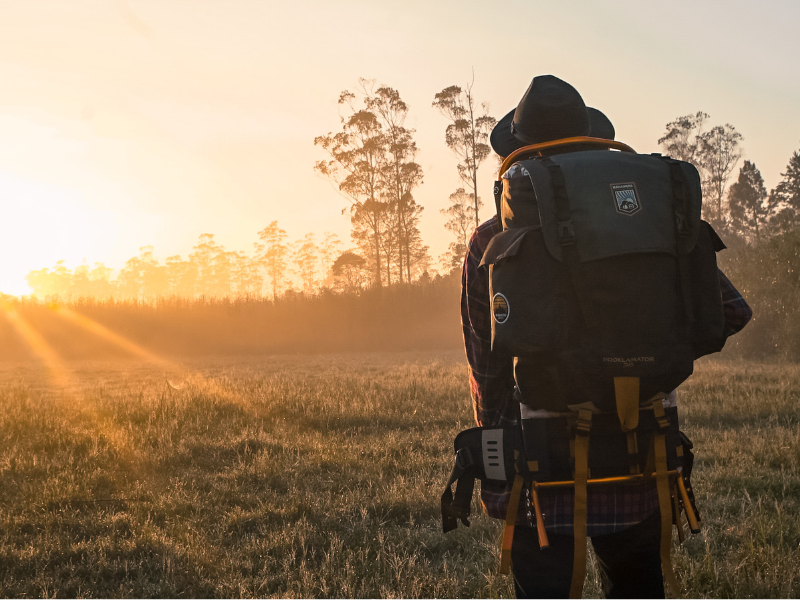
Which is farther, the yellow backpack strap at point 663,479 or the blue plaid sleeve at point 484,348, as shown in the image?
the blue plaid sleeve at point 484,348

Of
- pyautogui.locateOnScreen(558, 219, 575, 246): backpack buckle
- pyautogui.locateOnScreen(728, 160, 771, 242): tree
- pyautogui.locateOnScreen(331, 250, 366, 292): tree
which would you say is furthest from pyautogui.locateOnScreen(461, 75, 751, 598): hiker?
pyautogui.locateOnScreen(728, 160, 771, 242): tree

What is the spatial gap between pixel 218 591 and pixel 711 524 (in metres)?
3.44

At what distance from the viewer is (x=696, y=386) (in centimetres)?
1052

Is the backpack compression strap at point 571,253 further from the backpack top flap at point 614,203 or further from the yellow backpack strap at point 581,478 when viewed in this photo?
the yellow backpack strap at point 581,478

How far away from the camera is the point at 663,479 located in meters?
1.55

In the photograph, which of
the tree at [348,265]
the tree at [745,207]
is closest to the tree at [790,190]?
the tree at [745,207]

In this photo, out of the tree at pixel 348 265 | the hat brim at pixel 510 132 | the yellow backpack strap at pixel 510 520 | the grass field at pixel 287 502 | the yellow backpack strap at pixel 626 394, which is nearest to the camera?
the yellow backpack strap at pixel 626 394

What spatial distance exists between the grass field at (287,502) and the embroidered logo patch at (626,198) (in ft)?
8.83

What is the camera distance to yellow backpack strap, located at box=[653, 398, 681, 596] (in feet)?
5.08

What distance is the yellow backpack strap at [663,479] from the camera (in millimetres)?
1550

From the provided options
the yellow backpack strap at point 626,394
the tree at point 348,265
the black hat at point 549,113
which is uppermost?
the tree at point 348,265

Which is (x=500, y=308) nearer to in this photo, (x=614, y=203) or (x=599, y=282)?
(x=599, y=282)

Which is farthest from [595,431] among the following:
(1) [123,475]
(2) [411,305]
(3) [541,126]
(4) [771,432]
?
(2) [411,305]

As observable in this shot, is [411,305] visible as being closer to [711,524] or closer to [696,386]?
[696,386]
